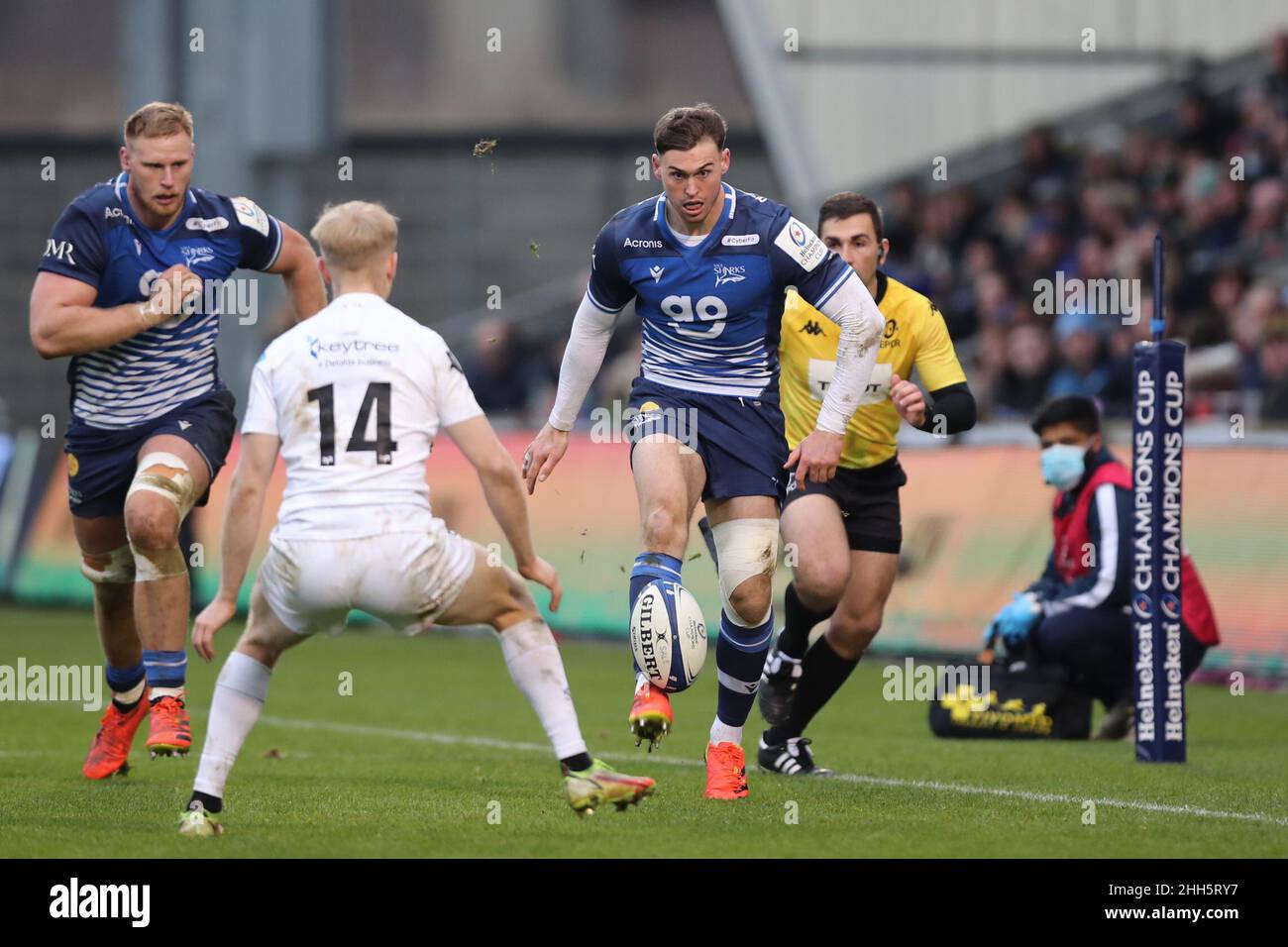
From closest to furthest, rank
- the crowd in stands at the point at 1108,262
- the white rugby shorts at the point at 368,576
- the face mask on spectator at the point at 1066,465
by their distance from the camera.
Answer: the white rugby shorts at the point at 368,576 < the face mask on spectator at the point at 1066,465 < the crowd in stands at the point at 1108,262

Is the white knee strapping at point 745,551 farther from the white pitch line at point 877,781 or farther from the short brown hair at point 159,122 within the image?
the short brown hair at point 159,122

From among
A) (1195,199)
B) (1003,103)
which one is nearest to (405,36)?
(1003,103)

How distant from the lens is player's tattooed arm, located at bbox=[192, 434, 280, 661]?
6.22 meters

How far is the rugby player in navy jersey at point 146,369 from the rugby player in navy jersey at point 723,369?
1.47m

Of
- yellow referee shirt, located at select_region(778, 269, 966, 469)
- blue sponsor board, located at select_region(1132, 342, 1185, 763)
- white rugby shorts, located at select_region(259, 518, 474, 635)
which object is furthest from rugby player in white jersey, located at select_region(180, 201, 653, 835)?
blue sponsor board, located at select_region(1132, 342, 1185, 763)

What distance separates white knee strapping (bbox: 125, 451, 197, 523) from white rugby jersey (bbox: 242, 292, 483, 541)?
1959 millimetres

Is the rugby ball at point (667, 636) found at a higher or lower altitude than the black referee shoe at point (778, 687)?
higher

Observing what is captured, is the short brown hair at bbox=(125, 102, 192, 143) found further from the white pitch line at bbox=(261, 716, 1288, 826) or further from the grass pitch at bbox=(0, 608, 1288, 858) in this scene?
the white pitch line at bbox=(261, 716, 1288, 826)

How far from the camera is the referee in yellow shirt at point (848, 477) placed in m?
8.79

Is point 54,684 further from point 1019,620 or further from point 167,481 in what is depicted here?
point 1019,620

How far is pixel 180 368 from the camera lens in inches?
339
